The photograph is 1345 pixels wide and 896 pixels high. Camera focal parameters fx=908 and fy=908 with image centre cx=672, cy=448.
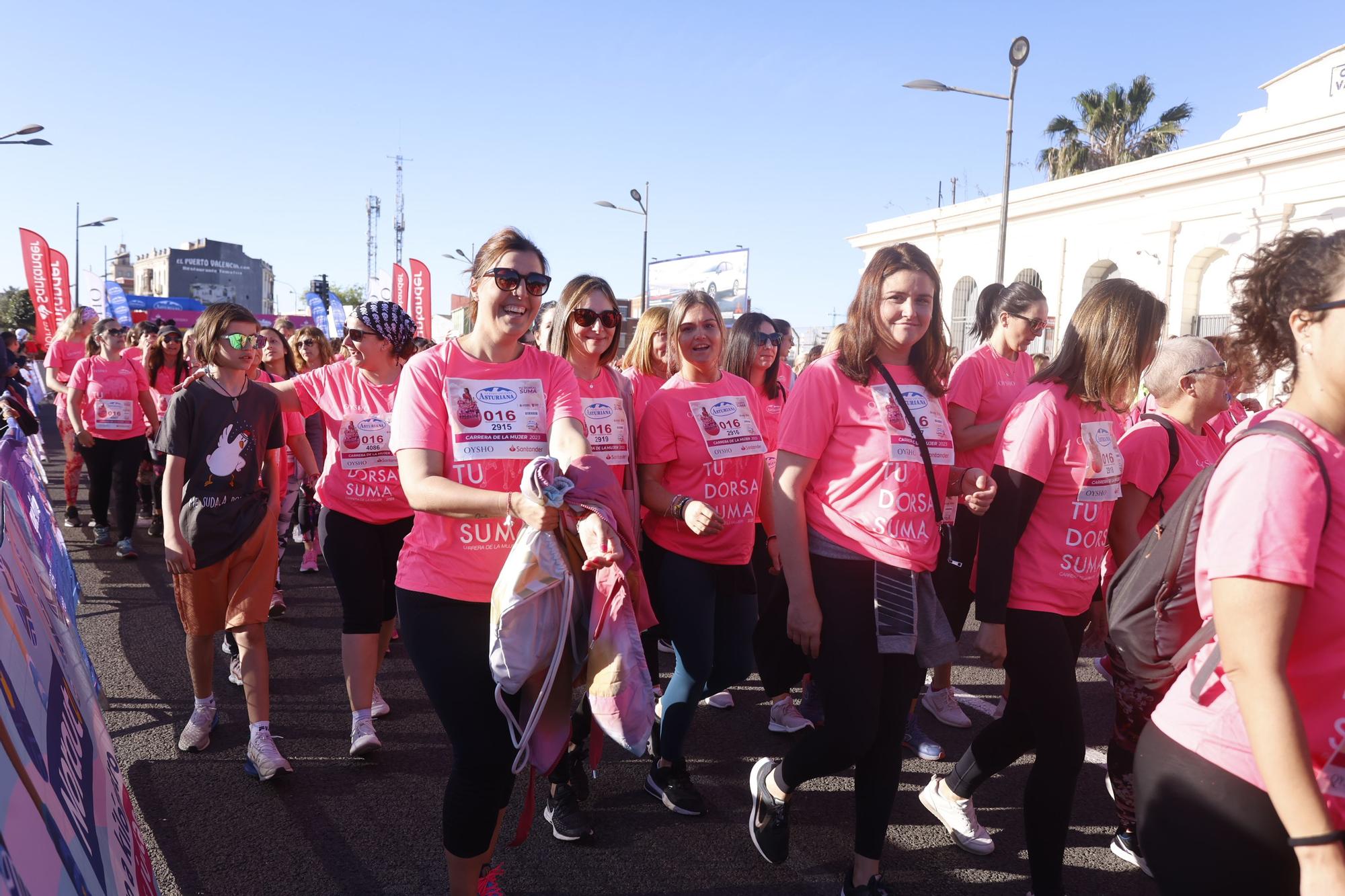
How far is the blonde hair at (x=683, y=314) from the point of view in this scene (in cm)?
401

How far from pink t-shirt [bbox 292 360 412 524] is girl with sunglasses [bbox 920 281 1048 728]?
2.60 m

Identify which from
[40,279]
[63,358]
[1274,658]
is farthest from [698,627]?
[40,279]

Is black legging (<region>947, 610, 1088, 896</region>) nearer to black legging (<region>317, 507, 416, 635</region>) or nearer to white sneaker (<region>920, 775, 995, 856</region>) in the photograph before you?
white sneaker (<region>920, 775, 995, 856</region>)

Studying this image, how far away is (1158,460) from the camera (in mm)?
3252

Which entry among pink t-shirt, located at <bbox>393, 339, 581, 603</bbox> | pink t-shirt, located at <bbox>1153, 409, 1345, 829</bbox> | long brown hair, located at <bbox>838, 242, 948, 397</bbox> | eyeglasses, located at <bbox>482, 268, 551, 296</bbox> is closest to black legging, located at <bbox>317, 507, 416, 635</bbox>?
pink t-shirt, located at <bbox>393, 339, 581, 603</bbox>

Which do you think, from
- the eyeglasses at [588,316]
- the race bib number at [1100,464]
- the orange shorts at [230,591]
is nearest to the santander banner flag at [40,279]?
the orange shorts at [230,591]

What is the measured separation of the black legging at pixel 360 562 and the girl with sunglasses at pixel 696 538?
1274mm

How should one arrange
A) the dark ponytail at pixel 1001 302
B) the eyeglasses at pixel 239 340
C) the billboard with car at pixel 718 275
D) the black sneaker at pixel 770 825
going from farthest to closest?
the billboard with car at pixel 718 275 → the dark ponytail at pixel 1001 302 → the eyeglasses at pixel 239 340 → the black sneaker at pixel 770 825

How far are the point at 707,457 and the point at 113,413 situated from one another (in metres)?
6.43

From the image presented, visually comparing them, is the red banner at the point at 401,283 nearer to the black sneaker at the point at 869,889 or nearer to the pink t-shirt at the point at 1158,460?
the pink t-shirt at the point at 1158,460

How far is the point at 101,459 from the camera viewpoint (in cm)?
798

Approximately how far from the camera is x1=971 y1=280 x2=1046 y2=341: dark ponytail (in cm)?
469

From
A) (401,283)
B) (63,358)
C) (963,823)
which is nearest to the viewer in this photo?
(963,823)

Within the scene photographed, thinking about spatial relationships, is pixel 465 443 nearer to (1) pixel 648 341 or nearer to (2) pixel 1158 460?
(1) pixel 648 341
